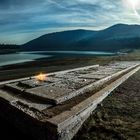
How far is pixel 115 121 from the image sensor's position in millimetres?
6492

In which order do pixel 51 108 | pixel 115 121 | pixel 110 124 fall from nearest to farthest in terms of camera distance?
pixel 110 124 → pixel 115 121 → pixel 51 108

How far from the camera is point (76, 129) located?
6.16m

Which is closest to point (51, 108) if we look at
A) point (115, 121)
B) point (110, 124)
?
point (110, 124)

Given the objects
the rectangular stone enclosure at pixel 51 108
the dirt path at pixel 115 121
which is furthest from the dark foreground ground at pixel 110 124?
the rectangular stone enclosure at pixel 51 108

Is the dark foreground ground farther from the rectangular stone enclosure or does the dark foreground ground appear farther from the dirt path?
the rectangular stone enclosure

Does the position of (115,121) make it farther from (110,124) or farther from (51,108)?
(51,108)

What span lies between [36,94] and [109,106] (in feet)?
9.44

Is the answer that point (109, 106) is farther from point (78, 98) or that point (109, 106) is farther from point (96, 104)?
point (78, 98)

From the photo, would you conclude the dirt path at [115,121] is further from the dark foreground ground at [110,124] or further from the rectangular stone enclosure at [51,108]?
the rectangular stone enclosure at [51,108]

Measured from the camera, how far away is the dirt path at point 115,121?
5684 millimetres

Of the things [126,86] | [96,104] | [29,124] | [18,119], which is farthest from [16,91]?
[126,86]

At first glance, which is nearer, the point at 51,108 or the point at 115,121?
the point at 115,121

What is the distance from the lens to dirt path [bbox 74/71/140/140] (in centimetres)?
568

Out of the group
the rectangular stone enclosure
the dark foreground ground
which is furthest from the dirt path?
the rectangular stone enclosure
